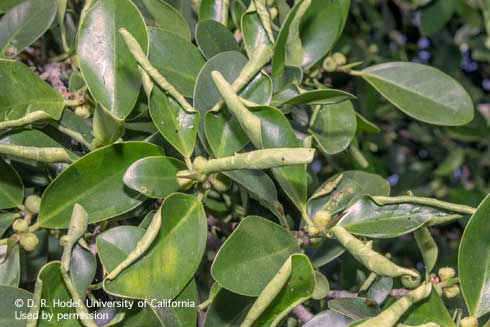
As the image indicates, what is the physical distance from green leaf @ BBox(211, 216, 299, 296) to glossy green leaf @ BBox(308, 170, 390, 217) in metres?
0.09

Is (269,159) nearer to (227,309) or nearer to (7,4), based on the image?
(227,309)

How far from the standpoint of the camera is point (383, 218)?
2.28 feet

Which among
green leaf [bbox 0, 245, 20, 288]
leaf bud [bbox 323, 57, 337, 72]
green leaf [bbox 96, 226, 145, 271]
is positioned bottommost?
green leaf [bbox 0, 245, 20, 288]

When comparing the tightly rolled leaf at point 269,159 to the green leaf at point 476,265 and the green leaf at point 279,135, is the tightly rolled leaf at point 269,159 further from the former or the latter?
the green leaf at point 476,265

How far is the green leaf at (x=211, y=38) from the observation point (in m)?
0.77

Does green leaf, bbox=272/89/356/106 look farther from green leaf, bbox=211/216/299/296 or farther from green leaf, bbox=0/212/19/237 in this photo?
green leaf, bbox=0/212/19/237

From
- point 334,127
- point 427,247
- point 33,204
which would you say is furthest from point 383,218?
point 33,204

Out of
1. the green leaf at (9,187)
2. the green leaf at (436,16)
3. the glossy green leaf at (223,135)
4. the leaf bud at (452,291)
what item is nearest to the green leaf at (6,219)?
the green leaf at (9,187)

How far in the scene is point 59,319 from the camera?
628 mm

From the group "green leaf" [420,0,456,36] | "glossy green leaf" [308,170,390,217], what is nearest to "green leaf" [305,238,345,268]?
"glossy green leaf" [308,170,390,217]

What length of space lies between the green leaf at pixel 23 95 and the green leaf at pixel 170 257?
0.55ft

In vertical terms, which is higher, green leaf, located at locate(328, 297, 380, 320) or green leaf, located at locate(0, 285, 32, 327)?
green leaf, located at locate(0, 285, 32, 327)

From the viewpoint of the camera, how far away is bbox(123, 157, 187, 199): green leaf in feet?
2.16

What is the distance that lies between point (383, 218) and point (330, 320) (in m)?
0.11
